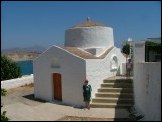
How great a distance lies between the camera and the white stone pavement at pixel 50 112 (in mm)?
13461

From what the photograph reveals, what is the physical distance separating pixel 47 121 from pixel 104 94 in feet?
15.3

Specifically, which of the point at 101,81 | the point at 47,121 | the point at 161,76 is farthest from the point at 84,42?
the point at 161,76

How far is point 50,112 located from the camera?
583 inches

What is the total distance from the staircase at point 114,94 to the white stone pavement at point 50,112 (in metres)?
0.48

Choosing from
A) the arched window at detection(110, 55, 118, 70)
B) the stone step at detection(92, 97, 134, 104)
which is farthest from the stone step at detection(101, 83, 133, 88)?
the arched window at detection(110, 55, 118, 70)

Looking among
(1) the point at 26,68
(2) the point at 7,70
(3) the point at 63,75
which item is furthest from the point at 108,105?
(1) the point at 26,68

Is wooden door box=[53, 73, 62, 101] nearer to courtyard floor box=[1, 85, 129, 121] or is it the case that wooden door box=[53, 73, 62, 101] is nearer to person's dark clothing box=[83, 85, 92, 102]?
courtyard floor box=[1, 85, 129, 121]

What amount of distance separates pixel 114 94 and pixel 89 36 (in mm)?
5153

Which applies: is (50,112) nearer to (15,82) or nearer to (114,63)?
(114,63)

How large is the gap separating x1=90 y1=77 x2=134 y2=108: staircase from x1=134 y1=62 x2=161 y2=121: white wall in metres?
1.79

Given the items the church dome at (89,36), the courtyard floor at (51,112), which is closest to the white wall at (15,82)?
the courtyard floor at (51,112)

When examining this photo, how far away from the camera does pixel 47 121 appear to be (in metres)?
12.7

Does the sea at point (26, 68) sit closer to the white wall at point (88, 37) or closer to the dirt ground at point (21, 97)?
the dirt ground at point (21, 97)

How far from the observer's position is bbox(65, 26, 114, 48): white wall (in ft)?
65.2
